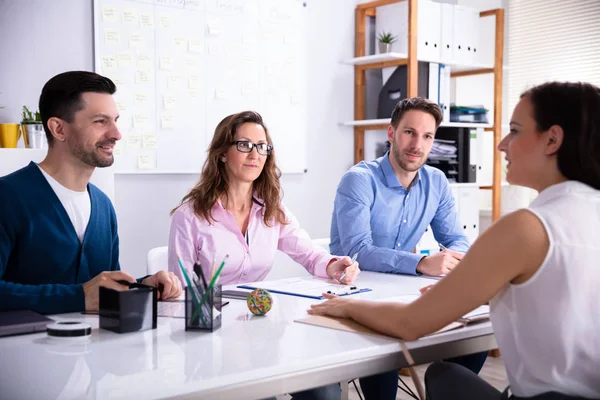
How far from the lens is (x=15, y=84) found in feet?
10.8

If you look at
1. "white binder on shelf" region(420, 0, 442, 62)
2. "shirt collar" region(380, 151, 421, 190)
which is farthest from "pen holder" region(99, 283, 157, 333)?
"white binder on shelf" region(420, 0, 442, 62)

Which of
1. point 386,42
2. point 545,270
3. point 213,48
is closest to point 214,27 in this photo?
point 213,48

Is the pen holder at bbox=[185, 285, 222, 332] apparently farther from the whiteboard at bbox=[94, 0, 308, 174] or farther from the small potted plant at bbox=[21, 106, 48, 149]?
the whiteboard at bbox=[94, 0, 308, 174]

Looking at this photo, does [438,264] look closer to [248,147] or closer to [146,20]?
[248,147]

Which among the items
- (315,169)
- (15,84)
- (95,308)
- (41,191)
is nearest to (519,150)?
(95,308)

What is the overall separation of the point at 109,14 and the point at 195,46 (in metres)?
0.50

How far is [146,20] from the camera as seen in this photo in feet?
11.8

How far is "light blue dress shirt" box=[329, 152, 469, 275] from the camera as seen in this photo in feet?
9.18

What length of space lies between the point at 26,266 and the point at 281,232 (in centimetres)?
101

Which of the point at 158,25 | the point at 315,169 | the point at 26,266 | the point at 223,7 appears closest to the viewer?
the point at 26,266

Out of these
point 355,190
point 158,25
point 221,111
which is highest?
point 158,25

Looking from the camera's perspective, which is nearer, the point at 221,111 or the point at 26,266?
the point at 26,266

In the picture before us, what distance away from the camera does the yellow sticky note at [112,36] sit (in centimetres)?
349

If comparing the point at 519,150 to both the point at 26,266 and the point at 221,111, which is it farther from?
the point at 221,111
